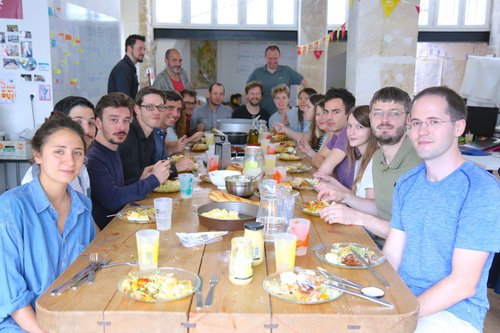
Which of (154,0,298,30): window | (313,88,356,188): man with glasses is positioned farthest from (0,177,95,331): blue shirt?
(154,0,298,30): window

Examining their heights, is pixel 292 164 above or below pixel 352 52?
below

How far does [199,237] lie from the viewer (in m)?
1.80

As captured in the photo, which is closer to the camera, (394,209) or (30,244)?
(30,244)

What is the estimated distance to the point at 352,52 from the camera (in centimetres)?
448

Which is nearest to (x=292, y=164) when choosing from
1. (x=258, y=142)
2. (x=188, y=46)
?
(x=258, y=142)

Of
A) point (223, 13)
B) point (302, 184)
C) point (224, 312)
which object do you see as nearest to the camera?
point (224, 312)

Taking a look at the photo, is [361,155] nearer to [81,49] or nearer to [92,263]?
[92,263]

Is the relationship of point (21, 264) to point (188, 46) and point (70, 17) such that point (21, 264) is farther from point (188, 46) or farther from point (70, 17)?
point (188, 46)

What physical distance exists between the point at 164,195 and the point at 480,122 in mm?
4460

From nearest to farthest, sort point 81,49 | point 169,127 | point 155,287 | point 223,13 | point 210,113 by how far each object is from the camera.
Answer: point 155,287 → point 169,127 → point 81,49 → point 210,113 → point 223,13

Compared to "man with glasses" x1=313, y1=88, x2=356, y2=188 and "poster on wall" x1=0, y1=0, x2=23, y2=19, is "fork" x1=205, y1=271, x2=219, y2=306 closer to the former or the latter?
"man with glasses" x1=313, y1=88, x2=356, y2=188

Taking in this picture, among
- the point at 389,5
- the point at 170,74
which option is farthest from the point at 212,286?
the point at 170,74

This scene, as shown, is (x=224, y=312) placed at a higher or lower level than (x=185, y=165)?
lower

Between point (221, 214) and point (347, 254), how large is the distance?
0.57 meters
